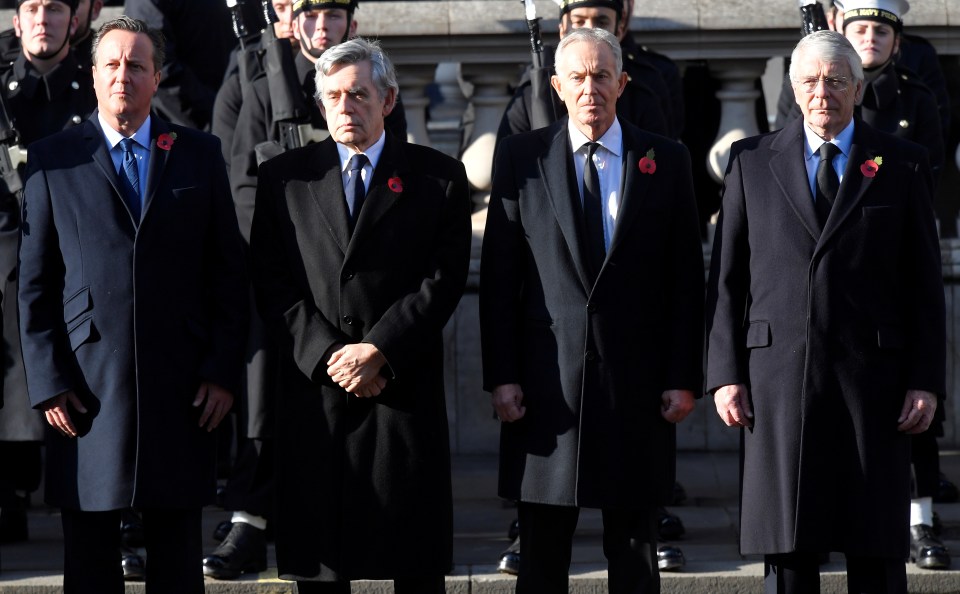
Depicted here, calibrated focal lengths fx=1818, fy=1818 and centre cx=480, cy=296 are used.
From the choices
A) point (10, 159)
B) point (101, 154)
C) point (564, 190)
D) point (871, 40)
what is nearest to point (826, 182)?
point (564, 190)

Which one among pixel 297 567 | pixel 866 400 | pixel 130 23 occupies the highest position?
pixel 130 23

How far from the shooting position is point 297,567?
540 centimetres

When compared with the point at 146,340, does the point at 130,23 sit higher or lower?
higher

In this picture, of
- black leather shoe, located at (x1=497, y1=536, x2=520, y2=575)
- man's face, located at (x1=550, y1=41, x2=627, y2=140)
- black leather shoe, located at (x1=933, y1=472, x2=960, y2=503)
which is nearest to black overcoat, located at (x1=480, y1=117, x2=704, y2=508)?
man's face, located at (x1=550, y1=41, x2=627, y2=140)

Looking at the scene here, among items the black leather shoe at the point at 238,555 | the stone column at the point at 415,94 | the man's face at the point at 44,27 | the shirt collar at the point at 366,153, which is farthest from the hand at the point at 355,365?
the stone column at the point at 415,94

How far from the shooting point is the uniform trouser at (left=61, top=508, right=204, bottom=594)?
5.38m

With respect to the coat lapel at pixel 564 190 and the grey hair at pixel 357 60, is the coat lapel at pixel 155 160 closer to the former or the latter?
the grey hair at pixel 357 60

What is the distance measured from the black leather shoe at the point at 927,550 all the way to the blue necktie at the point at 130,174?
292cm

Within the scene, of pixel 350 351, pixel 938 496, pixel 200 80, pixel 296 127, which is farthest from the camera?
pixel 200 80

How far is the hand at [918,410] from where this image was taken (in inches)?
210

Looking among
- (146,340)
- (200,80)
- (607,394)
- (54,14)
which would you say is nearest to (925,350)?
(607,394)

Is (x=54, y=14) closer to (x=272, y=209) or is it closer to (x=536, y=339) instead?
(x=272, y=209)

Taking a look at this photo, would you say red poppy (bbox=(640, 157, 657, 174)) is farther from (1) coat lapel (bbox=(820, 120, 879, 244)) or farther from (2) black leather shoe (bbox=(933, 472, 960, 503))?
(2) black leather shoe (bbox=(933, 472, 960, 503))

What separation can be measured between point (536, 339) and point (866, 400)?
99 centimetres
